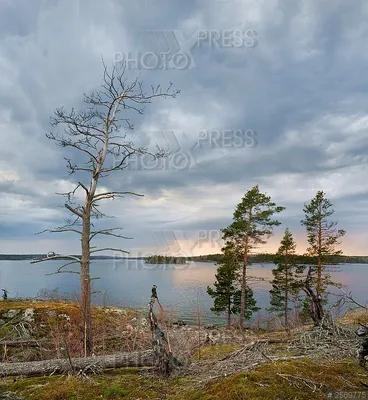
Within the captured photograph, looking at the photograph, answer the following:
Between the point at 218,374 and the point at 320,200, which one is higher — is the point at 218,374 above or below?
below

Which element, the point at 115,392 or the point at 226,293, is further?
the point at 226,293

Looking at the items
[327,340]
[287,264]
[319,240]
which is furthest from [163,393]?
[287,264]

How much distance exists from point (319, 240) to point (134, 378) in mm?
A: 25727

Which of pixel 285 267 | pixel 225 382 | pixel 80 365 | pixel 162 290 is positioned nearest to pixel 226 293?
pixel 285 267

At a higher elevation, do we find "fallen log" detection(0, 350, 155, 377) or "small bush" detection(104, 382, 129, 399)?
"small bush" detection(104, 382, 129, 399)

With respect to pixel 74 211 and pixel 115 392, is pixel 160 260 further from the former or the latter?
pixel 115 392

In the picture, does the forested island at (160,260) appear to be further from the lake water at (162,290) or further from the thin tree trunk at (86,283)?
the thin tree trunk at (86,283)

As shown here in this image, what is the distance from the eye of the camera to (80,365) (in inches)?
216

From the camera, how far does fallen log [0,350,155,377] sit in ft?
18.1

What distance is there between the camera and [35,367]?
566 centimetres

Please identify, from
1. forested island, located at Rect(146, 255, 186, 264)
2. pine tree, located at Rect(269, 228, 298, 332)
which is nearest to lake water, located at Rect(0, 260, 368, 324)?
forested island, located at Rect(146, 255, 186, 264)

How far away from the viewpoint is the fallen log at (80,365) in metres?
5.52

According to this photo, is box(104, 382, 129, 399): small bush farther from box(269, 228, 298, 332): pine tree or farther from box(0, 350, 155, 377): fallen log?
box(269, 228, 298, 332): pine tree

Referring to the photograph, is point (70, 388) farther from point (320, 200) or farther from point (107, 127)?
point (320, 200)
